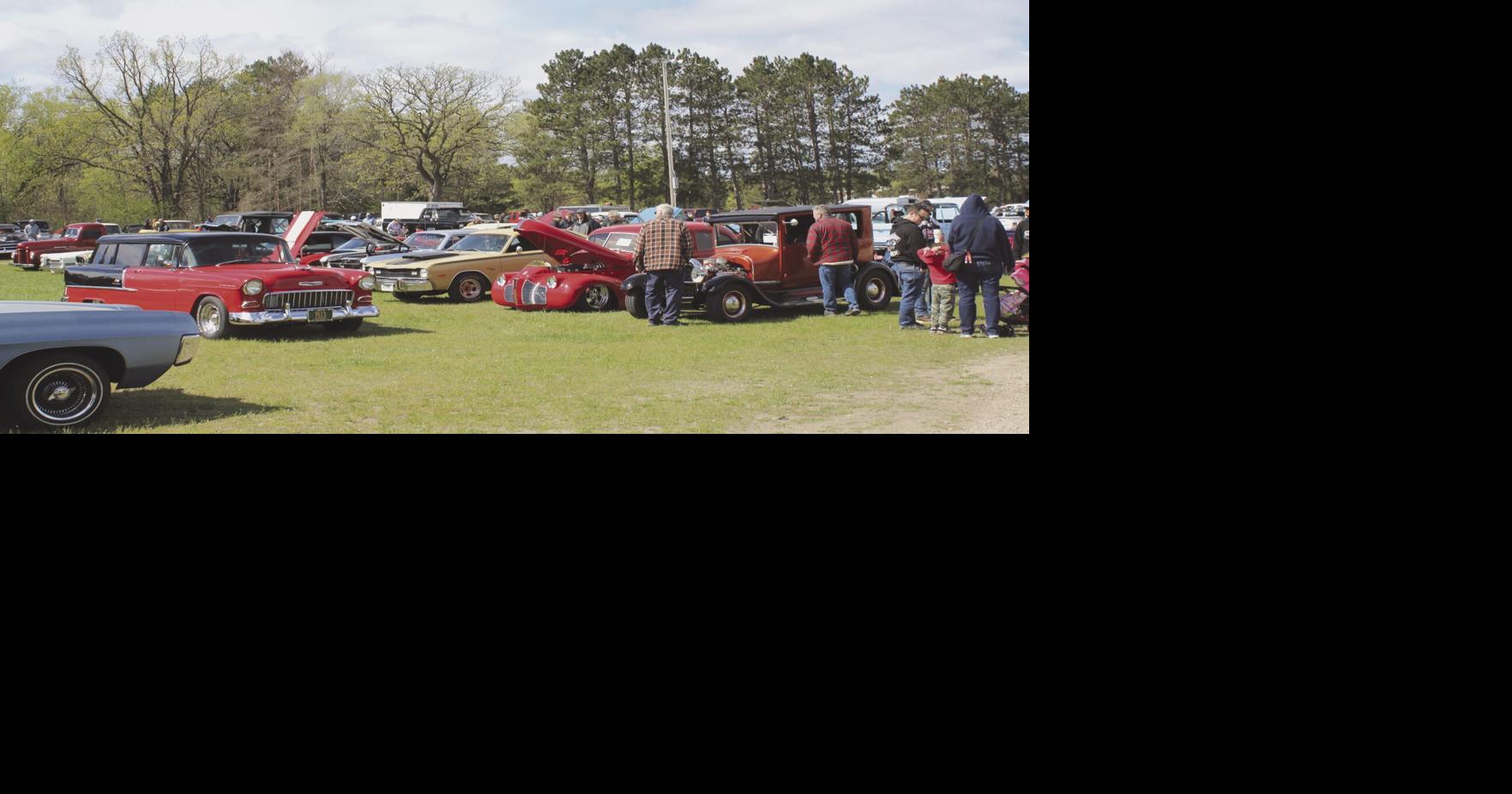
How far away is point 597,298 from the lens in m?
12.3

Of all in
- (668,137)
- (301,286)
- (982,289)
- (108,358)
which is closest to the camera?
(108,358)

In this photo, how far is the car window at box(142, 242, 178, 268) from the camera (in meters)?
9.65

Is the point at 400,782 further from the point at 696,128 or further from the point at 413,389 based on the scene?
the point at 696,128

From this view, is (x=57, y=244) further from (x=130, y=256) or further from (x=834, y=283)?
(x=834, y=283)

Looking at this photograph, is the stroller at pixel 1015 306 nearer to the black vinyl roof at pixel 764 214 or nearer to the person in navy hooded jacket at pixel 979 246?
the person in navy hooded jacket at pixel 979 246

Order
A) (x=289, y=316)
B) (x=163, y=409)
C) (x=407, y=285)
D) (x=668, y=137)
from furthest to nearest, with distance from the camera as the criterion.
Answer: (x=407, y=285) < (x=668, y=137) < (x=289, y=316) < (x=163, y=409)

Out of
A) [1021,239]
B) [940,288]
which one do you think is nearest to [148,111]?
[940,288]

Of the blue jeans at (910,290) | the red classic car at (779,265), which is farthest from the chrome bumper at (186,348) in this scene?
the blue jeans at (910,290)

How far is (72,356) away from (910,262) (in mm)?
6808

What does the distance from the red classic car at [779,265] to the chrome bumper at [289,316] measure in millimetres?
2552

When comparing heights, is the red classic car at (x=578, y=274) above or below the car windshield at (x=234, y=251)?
below

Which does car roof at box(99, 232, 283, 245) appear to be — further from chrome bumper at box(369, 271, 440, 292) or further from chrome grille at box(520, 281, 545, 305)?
chrome bumper at box(369, 271, 440, 292)

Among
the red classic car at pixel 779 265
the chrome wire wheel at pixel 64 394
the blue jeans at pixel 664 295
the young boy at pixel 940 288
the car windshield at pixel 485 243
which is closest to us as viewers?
the chrome wire wheel at pixel 64 394

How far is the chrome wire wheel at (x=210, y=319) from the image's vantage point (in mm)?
9656
